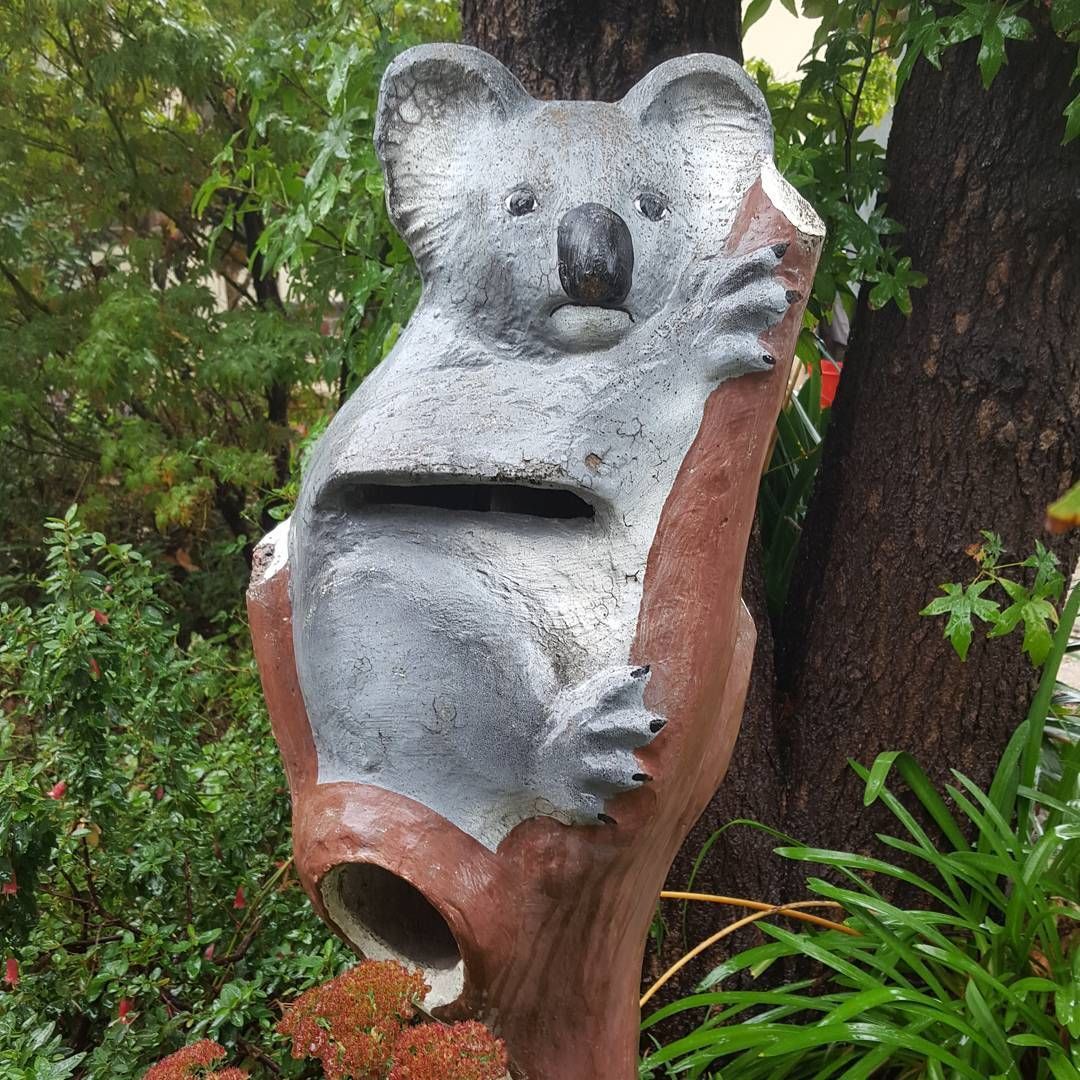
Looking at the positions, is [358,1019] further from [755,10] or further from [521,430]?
[755,10]

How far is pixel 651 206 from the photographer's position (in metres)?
1.02

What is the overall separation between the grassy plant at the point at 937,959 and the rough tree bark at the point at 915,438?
3.2 inches

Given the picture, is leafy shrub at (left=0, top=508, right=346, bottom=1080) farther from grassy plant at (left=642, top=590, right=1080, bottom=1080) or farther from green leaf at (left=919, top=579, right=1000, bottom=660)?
green leaf at (left=919, top=579, right=1000, bottom=660)

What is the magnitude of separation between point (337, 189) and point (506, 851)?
1.17m

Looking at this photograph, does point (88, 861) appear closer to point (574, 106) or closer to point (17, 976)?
point (17, 976)

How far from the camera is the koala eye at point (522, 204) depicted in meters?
1.01

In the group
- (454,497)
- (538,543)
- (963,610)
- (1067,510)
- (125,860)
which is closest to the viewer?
(1067,510)

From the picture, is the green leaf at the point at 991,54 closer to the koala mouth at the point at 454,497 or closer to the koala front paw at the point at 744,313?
the koala front paw at the point at 744,313

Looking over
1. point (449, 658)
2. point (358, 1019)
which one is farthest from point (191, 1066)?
point (449, 658)

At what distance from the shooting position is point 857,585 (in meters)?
1.85

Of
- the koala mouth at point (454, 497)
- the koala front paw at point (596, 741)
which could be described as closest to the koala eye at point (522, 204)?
the koala mouth at point (454, 497)

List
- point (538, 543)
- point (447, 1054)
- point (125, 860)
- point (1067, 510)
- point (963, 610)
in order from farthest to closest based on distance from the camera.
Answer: point (125, 860) → point (963, 610) → point (538, 543) → point (447, 1054) → point (1067, 510)

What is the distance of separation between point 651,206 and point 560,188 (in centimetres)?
9

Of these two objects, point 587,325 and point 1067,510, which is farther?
point 587,325
